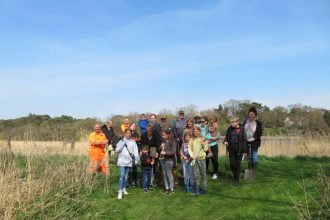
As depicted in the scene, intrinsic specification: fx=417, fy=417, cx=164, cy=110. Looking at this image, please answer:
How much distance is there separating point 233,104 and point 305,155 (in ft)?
60.3

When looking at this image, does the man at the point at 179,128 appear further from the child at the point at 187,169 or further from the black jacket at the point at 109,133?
the black jacket at the point at 109,133

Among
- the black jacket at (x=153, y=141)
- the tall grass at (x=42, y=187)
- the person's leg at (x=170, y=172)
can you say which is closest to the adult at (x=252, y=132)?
the person's leg at (x=170, y=172)

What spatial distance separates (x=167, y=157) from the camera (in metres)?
11.5

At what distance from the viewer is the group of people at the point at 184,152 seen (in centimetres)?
1106

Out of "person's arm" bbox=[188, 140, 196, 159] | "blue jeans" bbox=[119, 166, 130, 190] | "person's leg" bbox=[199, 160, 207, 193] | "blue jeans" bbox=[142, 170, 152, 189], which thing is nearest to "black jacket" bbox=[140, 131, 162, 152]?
"blue jeans" bbox=[142, 170, 152, 189]

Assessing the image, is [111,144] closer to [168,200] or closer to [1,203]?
[168,200]

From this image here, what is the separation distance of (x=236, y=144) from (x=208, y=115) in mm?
11080

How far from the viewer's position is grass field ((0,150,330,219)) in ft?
28.2

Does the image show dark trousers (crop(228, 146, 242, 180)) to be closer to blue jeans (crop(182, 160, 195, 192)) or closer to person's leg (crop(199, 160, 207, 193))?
person's leg (crop(199, 160, 207, 193))

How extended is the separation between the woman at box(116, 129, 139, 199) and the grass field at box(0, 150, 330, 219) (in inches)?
20.8

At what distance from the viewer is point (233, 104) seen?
35.8 meters

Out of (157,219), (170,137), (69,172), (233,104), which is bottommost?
(157,219)

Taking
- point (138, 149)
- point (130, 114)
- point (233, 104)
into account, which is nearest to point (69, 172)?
point (138, 149)

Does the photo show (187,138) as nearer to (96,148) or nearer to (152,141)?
(152,141)
